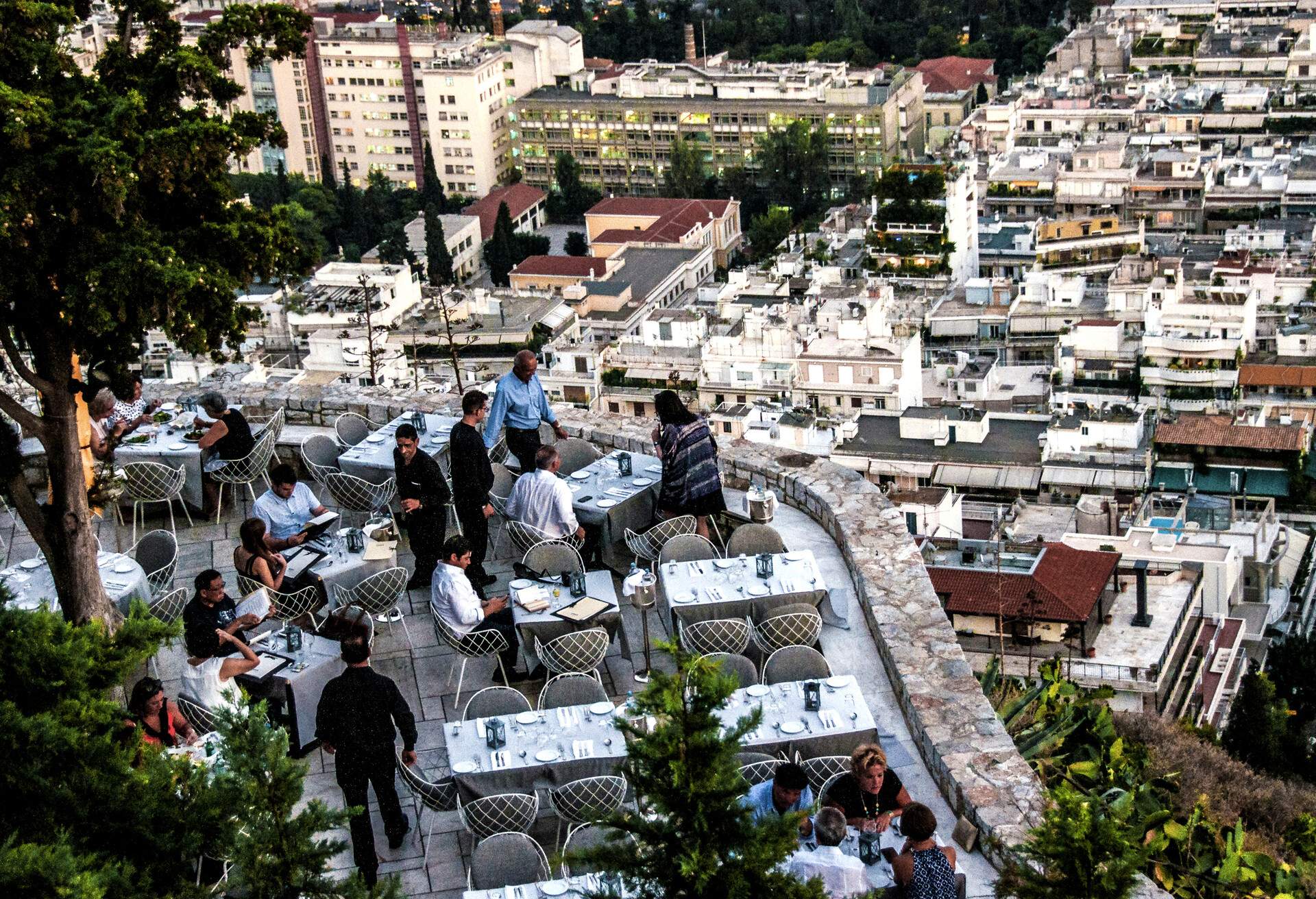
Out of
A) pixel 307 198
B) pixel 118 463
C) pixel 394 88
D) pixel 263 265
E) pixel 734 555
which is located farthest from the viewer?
pixel 394 88

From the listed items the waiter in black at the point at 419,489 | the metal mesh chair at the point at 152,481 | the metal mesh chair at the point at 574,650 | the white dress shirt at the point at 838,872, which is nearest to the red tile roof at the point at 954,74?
the metal mesh chair at the point at 152,481

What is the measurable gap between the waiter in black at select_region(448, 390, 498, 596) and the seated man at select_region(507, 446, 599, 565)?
0.16m

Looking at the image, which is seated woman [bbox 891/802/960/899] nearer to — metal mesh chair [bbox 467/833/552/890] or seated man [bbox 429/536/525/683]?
metal mesh chair [bbox 467/833/552/890]

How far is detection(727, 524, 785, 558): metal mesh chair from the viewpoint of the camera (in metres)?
9.45

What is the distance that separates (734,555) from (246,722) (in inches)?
151

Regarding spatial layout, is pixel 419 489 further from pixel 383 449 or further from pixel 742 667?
pixel 742 667

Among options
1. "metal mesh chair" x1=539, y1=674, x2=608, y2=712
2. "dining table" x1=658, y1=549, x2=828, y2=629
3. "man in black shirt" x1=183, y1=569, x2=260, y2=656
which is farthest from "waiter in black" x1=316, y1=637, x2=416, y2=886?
"dining table" x1=658, y1=549, x2=828, y2=629

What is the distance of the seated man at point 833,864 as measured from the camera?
6477 mm

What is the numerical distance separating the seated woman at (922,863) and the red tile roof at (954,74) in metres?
66.6

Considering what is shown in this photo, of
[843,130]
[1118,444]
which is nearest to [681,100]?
[843,130]

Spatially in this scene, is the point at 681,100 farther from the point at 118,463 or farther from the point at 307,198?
the point at 118,463

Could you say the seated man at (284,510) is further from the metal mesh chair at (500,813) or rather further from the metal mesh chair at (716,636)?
the metal mesh chair at (500,813)

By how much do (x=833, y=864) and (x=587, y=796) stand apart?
113 centimetres

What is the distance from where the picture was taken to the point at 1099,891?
18.7 ft
